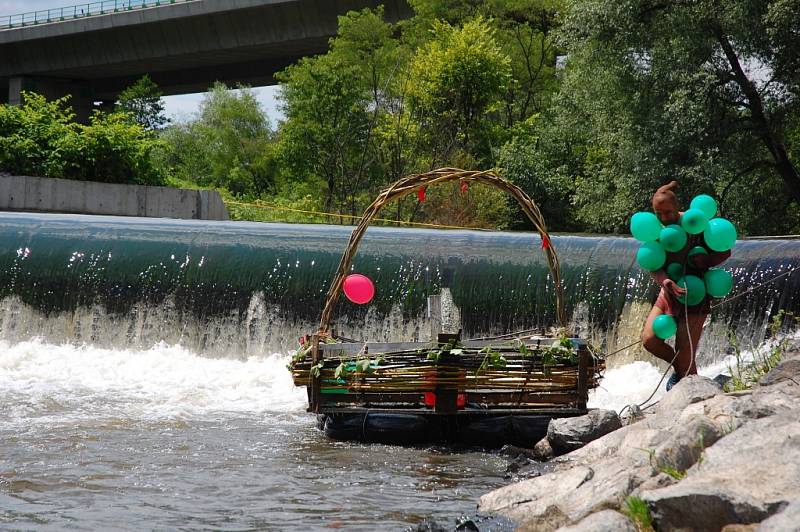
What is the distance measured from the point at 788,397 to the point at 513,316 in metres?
6.37

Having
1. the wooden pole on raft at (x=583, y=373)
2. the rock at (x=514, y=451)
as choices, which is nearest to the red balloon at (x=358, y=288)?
the rock at (x=514, y=451)

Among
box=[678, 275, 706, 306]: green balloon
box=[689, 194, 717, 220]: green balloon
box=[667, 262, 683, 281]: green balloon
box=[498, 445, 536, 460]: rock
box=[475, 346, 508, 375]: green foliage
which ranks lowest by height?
box=[498, 445, 536, 460]: rock

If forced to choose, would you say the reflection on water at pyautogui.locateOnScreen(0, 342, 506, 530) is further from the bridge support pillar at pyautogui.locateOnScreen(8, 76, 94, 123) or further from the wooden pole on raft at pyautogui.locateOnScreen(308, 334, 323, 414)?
the bridge support pillar at pyautogui.locateOnScreen(8, 76, 94, 123)

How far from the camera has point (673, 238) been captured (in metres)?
7.29

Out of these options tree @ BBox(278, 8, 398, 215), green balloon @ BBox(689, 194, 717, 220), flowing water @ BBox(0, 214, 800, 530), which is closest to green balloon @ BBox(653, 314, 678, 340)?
green balloon @ BBox(689, 194, 717, 220)

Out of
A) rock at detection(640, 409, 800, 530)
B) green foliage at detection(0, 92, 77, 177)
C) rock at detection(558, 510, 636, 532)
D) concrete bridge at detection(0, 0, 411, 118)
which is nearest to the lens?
rock at detection(640, 409, 800, 530)

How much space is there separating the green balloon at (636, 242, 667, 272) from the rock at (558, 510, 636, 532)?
3023 mm

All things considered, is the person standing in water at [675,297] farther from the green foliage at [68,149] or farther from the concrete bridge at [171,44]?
the concrete bridge at [171,44]

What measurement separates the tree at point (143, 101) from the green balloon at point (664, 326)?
132 feet

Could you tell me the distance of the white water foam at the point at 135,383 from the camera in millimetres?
9828

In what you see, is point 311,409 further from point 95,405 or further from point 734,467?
point 734,467

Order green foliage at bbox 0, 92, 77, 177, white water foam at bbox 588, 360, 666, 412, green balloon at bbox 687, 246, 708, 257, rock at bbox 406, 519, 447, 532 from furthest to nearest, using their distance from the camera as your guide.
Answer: green foliage at bbox 0, 92, 77, 177 → white water foam at bbox 588, 360, 666, 412 → green balloon at bbox 687, 246, 708, 257 → rock at bbox 406, 519, 447, 532

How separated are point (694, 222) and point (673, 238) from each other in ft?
0.58

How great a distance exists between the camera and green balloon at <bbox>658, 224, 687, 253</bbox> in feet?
23.9
